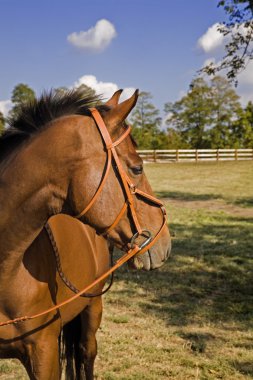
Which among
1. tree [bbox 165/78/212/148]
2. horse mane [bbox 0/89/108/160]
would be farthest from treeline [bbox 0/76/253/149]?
horse mane [bbox 0/89/108/160]

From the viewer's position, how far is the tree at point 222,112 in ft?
126

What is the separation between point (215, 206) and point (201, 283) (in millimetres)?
8379

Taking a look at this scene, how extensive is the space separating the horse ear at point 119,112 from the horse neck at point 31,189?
20 centimetres

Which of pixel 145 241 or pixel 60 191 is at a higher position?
pixel 60 191

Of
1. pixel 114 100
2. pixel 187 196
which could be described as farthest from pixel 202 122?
pixel 114 100

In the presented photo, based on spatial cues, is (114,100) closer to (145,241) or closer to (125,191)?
(125,191)

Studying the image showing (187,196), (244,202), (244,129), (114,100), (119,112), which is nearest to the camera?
(119,112)

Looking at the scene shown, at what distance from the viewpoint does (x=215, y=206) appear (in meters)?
14.3

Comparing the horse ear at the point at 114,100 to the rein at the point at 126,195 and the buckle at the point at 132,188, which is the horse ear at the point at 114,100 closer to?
the rein at the point at 126,195

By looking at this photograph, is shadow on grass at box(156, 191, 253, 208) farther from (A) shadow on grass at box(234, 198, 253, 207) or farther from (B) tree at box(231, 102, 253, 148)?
(B) tree at box(231, 102, 253, 148)

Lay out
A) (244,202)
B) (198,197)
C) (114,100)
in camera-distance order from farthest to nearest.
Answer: (198,197)
(244,202)
(114,100)

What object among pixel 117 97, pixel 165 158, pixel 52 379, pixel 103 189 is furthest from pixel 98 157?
pixel 165 158

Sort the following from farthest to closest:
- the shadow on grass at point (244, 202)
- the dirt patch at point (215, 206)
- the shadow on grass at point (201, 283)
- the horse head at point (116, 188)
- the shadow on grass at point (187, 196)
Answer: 1. the shadow on grass at point (187, 196)
2. the shadow on grass at point (244, 202)
3. the dirt patch at point (215, 206)
4. the shadow on grass at point (201, 283)
5. the horse head at point (116, 188)

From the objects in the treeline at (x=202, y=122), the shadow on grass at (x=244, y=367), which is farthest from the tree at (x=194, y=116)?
the shadow on grass at (x=244, y=367)
